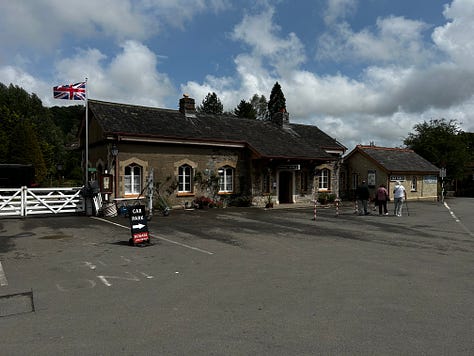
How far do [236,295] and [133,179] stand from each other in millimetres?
14448

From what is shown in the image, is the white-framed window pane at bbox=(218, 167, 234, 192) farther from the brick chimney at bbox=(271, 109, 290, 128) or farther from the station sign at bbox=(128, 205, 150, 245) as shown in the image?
the station sign at bbox=(128, 205, 150, 245)

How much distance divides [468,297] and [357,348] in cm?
289

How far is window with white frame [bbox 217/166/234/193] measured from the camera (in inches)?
875

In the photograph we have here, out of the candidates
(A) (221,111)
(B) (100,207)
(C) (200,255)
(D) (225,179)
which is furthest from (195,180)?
(A) (221,111)

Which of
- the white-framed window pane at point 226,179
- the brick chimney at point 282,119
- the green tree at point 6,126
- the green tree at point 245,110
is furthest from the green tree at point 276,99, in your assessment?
the white-framed window pane at point 226,179

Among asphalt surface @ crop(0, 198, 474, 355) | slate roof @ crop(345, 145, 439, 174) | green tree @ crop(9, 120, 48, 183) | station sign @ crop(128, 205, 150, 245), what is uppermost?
green tree @ crop(9, 120, 48, 183)

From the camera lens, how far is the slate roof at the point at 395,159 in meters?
29.6

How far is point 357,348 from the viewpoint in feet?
13.4

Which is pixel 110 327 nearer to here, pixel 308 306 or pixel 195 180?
pixel 308 306

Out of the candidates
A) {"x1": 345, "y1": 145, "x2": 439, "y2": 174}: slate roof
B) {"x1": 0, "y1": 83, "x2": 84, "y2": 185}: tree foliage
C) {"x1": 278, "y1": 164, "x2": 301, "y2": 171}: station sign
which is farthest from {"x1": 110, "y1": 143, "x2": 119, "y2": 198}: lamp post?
{"x1": 0, "y1": 83, "x2": 84, "y2": 185}: tree foliage

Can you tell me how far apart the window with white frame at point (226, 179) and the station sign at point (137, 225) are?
39.1 ft

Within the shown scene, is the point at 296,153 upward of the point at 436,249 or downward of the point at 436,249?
upward

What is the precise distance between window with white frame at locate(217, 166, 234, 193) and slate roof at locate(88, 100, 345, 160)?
162cm

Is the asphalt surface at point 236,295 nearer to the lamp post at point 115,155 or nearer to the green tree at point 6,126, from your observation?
the lamp post at point 115,155
